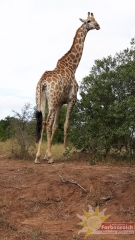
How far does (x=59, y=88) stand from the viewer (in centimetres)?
909

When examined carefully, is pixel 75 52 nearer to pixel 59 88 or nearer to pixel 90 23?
pixel 90 23

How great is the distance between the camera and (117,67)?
380 inches

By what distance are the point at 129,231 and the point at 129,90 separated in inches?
194

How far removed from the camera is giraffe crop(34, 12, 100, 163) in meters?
8.85

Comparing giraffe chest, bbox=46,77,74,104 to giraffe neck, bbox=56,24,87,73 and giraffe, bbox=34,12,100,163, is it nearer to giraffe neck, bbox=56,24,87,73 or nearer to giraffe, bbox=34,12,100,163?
giraffe, bbox=34,12,100,163

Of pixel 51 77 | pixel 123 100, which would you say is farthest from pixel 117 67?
pixel 51 77

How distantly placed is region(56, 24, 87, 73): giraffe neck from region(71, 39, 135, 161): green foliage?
0.58 metres

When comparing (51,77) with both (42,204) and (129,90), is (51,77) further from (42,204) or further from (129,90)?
(42,204)

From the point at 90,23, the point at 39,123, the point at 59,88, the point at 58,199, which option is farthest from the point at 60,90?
the point at 58,199

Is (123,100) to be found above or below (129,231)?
above

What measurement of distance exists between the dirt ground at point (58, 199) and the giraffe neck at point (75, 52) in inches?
147

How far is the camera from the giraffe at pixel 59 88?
8852 mm

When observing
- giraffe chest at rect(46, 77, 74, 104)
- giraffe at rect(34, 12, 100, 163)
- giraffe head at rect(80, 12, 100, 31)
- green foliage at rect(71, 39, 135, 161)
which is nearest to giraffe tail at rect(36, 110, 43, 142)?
giraffe at rect(34, 12, 100, 163)

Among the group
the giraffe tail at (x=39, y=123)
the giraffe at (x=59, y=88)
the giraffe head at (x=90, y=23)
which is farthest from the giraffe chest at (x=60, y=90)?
the giraffe head at (x=90, y=23)
